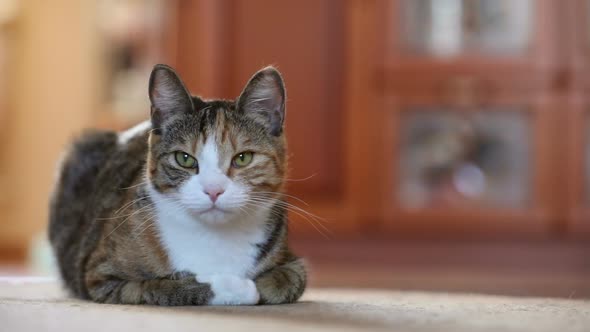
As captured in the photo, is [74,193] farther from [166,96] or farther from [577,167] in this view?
[577,167]

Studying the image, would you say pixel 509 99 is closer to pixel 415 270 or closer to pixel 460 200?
pixel 460 200

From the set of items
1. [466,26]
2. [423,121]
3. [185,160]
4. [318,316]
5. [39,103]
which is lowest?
[318,316]

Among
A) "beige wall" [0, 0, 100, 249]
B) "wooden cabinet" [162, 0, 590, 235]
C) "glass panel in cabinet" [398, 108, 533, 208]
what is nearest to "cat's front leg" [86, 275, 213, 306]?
"wooden cabinet" [162, 0, 590, 235]

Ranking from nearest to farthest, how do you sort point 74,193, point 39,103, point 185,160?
point 185,160
point 74,193
point 39,103

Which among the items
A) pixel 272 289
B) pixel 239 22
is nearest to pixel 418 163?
pixel 239 22

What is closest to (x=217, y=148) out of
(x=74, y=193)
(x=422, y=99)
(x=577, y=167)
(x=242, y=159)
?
(x=242, y=159)

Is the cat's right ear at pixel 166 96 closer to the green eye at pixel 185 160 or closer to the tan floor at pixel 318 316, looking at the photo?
the green eye at pixel 185 160

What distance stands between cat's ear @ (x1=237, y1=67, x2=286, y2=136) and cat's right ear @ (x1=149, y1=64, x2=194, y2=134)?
4.0 inches

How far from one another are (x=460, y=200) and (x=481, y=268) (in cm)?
27

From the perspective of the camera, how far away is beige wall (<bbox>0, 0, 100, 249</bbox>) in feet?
15.4

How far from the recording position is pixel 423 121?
130 inches

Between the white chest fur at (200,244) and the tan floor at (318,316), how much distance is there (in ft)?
0.36

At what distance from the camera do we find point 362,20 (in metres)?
3.32

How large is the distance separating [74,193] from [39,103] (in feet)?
9.78
